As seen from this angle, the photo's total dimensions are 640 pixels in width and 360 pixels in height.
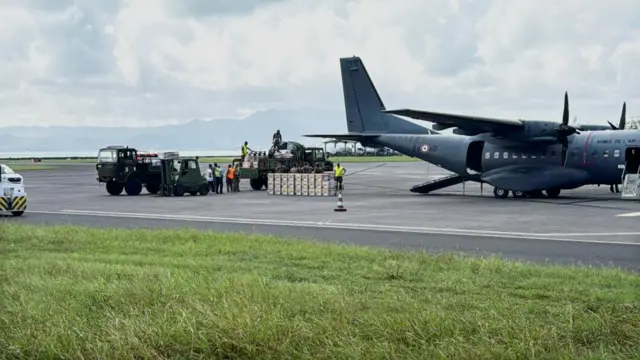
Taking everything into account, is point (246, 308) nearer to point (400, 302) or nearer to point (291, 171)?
point (400, 302)

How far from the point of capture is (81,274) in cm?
990

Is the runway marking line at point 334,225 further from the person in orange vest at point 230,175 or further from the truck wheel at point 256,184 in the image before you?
the truck wheel at point 256,184

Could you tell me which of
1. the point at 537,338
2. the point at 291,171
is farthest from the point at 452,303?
the point at 291,171

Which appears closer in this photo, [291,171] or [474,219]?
[474,219]

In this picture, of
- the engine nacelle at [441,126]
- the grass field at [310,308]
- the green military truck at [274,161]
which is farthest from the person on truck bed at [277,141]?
the grass field at [310,308]

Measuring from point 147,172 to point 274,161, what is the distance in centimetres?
839

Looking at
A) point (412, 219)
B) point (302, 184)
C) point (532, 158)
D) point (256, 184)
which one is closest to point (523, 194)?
point (532, 158)

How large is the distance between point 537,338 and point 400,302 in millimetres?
1976

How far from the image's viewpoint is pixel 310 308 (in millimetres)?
7625

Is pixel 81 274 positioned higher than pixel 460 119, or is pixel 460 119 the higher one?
pixel 460 119

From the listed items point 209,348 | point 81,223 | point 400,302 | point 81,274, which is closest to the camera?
point 209,348

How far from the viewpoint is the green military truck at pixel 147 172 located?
34062mm

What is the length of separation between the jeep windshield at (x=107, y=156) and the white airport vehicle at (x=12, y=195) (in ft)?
34.3

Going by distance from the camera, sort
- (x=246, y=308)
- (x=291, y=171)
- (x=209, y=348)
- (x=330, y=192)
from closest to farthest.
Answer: (x=209, y=348)
(x=246, y=308)
(x=330, y=192)
(x=291, y=171)
